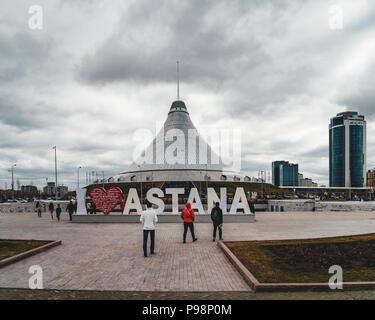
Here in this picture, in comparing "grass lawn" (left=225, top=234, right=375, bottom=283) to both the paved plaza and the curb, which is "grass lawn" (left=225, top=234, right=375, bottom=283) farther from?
the curb

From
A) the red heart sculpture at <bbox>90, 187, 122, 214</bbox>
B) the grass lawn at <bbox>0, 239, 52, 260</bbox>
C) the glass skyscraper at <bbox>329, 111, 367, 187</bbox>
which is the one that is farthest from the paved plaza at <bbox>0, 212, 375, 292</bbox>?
the glass skyscraper at <bbox>329, 111, 367, 187</bbox>

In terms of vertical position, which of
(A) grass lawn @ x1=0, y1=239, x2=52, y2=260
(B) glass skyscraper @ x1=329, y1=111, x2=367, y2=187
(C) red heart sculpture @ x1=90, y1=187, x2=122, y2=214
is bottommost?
(A) grass lawn @ x1=0, y1=239, x2=52, y2=260

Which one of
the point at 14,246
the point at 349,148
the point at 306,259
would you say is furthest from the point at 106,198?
the point at 349,148

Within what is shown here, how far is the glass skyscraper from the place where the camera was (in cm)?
13850

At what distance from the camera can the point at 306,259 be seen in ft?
28.0

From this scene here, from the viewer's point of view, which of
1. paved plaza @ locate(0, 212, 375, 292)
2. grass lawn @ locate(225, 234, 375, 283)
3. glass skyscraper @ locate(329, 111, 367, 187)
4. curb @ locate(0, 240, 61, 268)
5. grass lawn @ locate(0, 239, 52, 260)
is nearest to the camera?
paved plaza @ locate(0, 212, 375, 292)

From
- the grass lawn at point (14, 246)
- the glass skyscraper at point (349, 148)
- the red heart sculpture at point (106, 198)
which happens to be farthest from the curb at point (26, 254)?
the glass skyscraper at point (349, 148)

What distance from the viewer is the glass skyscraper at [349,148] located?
138500 millimetres

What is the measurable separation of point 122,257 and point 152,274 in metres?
2.37

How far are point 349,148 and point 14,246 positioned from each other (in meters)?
158

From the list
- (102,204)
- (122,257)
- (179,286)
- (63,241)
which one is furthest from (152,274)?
(102,204)

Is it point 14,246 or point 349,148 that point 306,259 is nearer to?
point 14,246

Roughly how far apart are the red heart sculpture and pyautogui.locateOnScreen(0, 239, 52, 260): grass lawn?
9696 millimetres

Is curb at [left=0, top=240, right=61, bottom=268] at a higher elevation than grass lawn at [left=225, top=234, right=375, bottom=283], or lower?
lower
